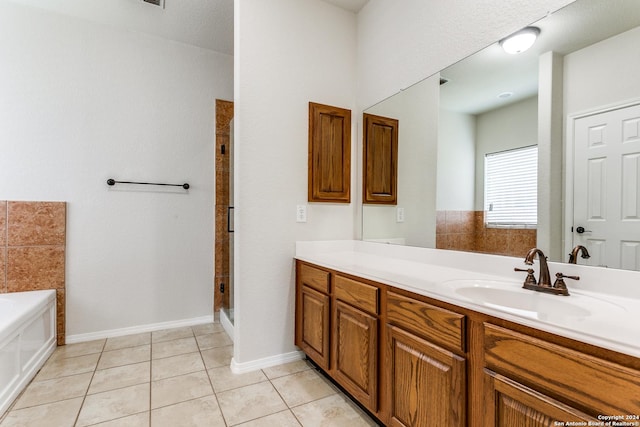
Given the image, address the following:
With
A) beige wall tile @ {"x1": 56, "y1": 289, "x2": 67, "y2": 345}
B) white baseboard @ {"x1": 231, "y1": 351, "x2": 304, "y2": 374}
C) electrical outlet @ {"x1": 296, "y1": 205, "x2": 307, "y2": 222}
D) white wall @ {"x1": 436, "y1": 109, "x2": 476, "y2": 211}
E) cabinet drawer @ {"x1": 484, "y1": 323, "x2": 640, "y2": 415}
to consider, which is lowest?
white baseboard @ {"x1": 231, "y1": 351, "x2": 304, "y2": 374}

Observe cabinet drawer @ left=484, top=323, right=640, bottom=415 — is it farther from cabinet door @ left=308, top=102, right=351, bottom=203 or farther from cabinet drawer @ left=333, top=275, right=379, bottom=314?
cabinet door @ left=308, top=102, right=351, bottom=203

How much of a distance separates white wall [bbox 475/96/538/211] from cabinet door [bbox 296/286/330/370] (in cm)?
107

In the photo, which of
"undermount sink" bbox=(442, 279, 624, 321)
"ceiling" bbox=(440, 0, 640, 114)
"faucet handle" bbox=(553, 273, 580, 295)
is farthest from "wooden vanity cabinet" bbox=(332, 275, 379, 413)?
"ceiling" bbox=(440, 0, 640, 114)

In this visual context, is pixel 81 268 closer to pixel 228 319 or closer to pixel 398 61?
pixel 228 319

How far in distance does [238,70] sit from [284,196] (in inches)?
35.4

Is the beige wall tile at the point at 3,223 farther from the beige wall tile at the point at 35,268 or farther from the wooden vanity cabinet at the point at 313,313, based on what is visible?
the wooden vanity cabinet at the point at 313,313

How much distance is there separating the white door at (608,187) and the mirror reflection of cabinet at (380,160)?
109cm

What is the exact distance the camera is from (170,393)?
1.83m

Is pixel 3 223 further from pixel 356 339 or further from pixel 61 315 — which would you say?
pixel 356 339

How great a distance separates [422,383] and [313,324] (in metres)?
0.92

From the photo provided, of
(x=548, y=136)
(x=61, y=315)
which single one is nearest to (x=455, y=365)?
(x=548, y=136)

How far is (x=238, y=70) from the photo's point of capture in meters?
2.07

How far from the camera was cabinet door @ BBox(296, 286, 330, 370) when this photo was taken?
1.89 metres

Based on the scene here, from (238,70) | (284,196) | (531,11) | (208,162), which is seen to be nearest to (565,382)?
(531,11)
